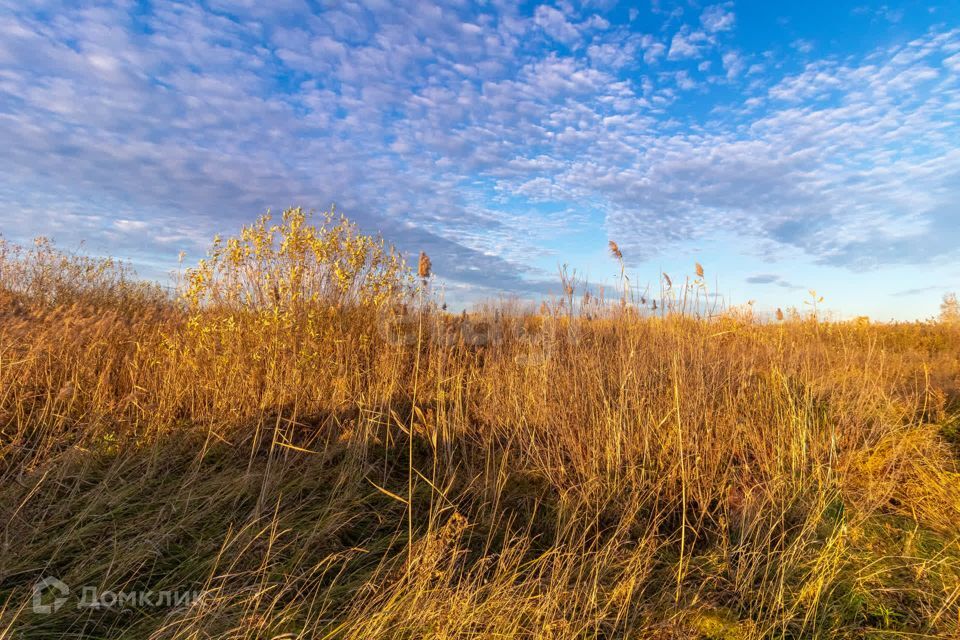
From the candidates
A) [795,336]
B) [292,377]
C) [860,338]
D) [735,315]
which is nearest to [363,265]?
[292,377]

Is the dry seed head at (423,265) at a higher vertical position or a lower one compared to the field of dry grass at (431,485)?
higher

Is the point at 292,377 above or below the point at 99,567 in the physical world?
above

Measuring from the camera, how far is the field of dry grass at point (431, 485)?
Answer: 1.98 metres

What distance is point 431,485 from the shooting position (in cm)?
250

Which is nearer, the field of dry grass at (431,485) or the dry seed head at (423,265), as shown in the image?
the field of dry grass at (431,485)

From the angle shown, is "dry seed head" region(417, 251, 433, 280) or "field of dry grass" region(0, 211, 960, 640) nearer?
"field of dry grass" region(0, 211, 960, 640)

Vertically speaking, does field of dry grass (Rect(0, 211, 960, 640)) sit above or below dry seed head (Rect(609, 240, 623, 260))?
below

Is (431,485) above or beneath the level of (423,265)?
beneath

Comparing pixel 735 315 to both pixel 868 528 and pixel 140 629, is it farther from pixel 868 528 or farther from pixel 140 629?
pixel 140 629

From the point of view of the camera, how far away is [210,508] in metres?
2.66

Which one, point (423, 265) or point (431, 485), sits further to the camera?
point (423, 265)

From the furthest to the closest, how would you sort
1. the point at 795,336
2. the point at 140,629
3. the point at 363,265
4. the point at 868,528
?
the point at 795,336 → the point at 363,265 → the point at 868,528 → the point at 140,629

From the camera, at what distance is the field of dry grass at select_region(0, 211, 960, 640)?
6.50 ft

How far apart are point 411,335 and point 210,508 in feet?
9.71
